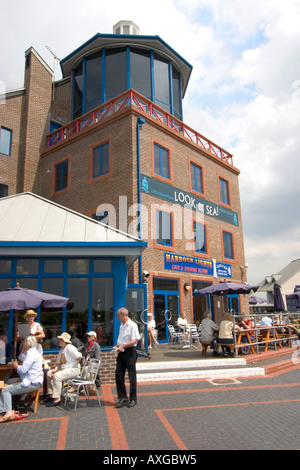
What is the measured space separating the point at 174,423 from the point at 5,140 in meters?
17.7

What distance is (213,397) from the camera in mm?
6727

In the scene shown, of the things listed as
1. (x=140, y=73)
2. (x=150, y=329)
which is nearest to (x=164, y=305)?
(x=150, y=329)

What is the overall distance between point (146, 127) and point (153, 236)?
200 inches

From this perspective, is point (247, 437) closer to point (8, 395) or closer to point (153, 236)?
point (8, 395)

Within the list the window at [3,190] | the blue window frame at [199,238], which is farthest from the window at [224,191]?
the window at [3,190]

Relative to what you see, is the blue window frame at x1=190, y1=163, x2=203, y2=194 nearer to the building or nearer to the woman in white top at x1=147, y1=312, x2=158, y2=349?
the building

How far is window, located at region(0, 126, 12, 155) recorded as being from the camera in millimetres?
18578

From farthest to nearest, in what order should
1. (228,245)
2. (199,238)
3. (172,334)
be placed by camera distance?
(228,245) < (199,238) < (172,334)

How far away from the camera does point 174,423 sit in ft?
17.0

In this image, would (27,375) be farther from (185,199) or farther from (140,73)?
(140,73)

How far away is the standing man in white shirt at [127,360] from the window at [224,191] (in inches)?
595

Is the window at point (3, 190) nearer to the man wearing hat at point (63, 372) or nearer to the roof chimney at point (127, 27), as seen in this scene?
the roof chimney at point (127, 27)

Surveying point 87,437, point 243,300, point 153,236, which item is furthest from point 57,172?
point 87,437

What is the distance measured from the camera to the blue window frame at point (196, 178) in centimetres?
1827
